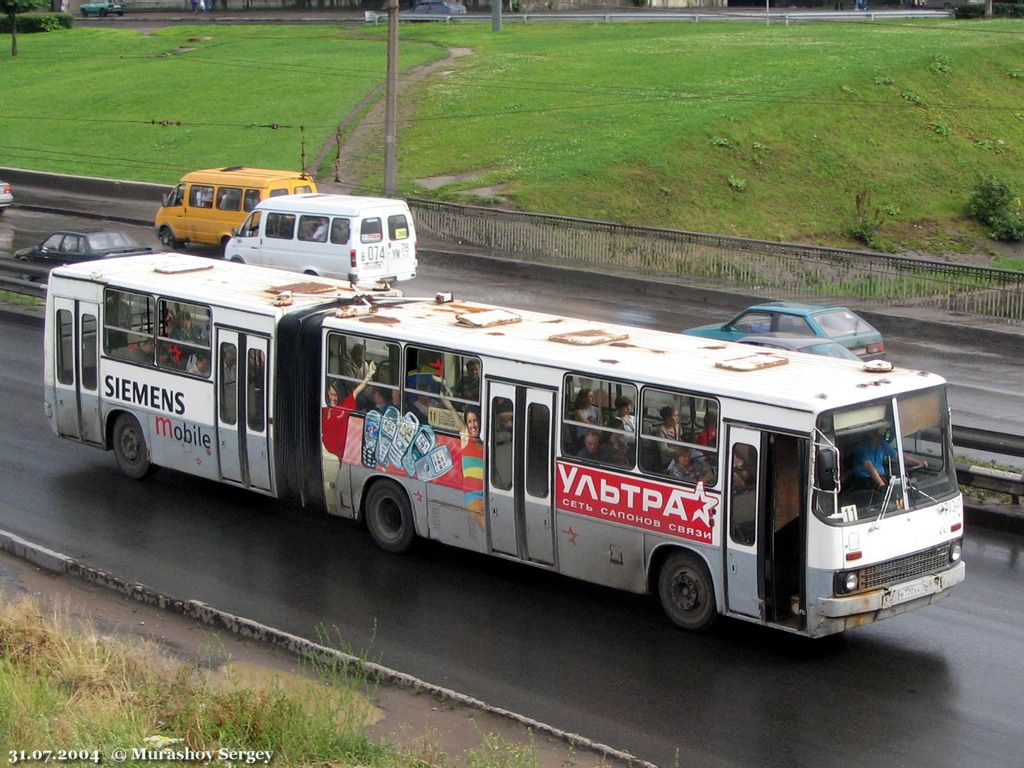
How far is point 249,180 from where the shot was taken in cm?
3416

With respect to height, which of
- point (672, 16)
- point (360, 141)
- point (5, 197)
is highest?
point (672, 16)

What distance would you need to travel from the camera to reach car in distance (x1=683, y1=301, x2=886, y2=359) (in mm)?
21609

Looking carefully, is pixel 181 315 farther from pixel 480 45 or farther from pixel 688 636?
pixel 480 45

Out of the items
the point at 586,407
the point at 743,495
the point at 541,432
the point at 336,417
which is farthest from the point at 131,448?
the point at 743,495

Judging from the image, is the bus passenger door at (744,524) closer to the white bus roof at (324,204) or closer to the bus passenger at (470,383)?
the bus passenger at (470,383)

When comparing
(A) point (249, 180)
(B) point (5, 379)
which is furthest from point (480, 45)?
(B) point (5, 379)

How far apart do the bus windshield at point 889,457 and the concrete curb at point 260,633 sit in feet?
9.54

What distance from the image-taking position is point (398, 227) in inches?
1166

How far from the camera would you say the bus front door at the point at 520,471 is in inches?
499

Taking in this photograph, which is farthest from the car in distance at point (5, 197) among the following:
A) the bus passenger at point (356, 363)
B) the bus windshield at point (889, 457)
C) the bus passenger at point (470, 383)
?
the bus windshield at point (889, 457)

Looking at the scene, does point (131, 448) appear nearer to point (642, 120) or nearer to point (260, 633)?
point (260, 633)

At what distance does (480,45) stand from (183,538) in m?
56.6

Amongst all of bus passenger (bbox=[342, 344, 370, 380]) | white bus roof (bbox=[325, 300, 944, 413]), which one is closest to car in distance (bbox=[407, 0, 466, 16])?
white bus roof (bbox=[325, 300, 944, 413])

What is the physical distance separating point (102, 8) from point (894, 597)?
10189cm
